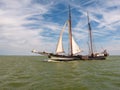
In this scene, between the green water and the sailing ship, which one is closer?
the green water

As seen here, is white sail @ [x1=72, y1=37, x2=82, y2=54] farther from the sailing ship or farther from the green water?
the green water

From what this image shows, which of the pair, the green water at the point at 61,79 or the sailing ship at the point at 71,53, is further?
the sailing ship at the point at 71,53

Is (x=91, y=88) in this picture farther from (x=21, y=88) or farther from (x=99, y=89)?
(x=21, y=88)

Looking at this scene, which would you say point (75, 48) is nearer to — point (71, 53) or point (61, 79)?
point (71, 53)

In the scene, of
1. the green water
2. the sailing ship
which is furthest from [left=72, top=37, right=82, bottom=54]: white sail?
the green water

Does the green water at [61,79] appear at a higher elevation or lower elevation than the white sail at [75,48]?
lower

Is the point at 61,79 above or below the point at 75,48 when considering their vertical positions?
below

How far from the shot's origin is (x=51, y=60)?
5891 centimetres

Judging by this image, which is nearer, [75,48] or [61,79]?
[61,79]

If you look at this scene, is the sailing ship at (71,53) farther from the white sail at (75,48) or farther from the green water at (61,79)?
the green water at (61,79)

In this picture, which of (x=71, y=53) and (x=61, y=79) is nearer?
(x=61, y=79)

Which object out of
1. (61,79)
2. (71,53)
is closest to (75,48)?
(71,53)

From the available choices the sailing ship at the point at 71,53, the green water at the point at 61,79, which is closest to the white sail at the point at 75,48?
the sailing ship at the point at 71,53

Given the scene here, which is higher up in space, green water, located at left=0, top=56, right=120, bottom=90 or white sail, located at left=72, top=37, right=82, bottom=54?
white sail, located at left=72, top=37, right=82, bottom=54
